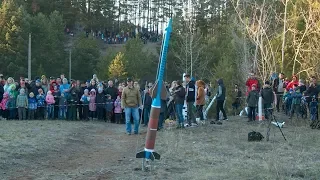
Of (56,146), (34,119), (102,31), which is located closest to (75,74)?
(102,31)

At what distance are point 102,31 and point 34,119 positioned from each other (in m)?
63.9

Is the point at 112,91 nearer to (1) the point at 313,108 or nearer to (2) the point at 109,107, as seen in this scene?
(2) the point at 109,107

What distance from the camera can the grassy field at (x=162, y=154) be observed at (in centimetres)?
995

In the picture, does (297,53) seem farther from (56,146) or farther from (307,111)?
(56,146)

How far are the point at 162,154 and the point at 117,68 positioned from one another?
4322 centimetres

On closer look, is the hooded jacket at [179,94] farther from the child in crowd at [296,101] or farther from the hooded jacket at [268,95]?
A: the child in crowd at [296,101]

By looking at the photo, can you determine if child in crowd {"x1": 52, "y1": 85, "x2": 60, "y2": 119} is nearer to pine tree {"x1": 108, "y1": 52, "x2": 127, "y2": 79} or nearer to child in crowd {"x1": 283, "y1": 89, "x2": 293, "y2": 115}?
child in crowd {"x1": 283, "y1": 89, "x2": 293, "y2": 115}

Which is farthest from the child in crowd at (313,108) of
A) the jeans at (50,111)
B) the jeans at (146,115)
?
the jeans at (50,111)

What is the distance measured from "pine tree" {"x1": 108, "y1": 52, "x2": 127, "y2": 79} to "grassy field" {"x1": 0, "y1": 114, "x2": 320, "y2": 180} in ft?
121

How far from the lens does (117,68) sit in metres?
55.1

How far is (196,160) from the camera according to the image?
11.6 meters

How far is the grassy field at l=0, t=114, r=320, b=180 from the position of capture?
9.95 metres

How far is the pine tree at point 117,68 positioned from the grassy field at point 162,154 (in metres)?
36.8

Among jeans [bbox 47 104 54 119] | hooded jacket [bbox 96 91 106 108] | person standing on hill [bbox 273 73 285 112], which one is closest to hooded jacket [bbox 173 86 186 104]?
hooded jacket [bbox 96 91 106 108]
